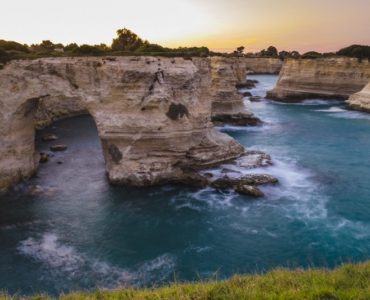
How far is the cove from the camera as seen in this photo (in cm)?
1822

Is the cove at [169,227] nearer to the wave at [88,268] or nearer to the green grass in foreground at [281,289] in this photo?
the wave at [88,268]

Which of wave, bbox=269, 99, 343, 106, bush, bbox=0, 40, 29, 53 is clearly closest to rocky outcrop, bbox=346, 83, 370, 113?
wave, bbox=269, 99, 343, 106

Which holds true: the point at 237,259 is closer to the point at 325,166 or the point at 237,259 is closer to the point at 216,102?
the point at 325,166

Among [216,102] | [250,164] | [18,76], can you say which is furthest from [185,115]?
[216,102]

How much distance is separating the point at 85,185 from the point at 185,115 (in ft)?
30.9

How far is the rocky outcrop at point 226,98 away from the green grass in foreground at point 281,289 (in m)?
42.3

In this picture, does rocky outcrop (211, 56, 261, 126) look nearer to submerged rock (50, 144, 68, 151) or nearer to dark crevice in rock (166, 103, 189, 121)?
submerged rock (50, 144, 68, 151)

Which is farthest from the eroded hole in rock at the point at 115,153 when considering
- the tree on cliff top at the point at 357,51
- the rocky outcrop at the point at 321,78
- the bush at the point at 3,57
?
the tree on cliff top at the point at 357,51

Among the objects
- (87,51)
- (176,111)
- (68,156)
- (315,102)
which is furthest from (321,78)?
(87,51)

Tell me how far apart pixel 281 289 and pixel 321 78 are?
230ft

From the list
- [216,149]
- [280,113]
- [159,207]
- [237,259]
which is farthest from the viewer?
[280,113]

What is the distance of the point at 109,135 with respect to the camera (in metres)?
29.0

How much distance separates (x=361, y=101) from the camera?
62.2 meters

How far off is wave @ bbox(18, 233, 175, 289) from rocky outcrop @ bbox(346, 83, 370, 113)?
5258 cm
